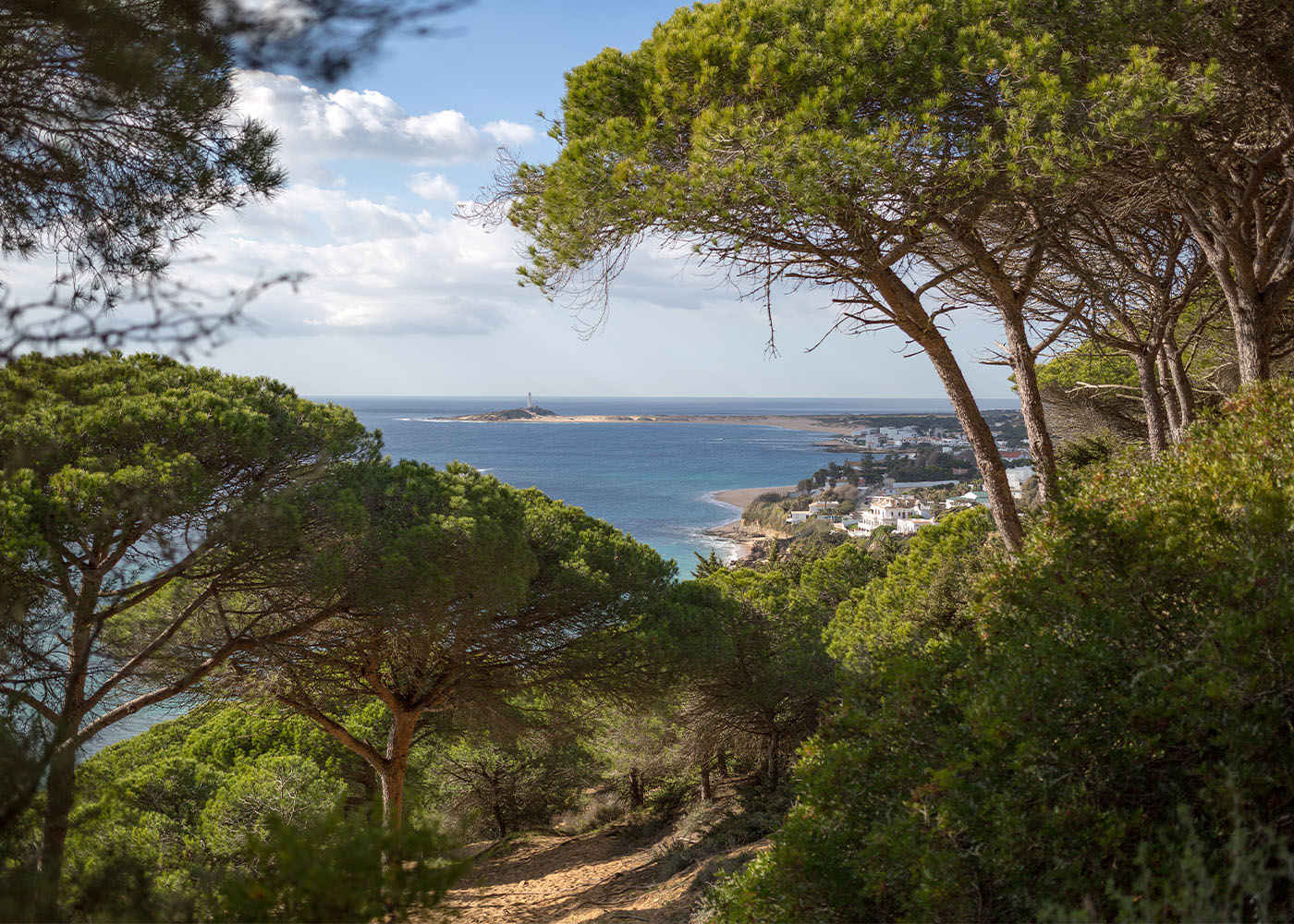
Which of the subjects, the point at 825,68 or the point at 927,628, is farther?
the point at 927,628

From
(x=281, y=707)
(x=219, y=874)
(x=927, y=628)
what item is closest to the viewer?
(x=219, y=874)

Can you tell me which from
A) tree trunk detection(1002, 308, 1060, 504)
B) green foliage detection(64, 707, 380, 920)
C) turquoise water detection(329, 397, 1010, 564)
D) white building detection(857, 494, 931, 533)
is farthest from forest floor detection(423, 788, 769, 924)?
white building detection(857, 494, 931, 533)

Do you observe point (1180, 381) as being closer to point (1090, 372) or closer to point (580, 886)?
point (1090, 372)

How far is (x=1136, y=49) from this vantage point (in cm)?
550

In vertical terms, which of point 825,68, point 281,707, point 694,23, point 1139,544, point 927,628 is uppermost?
point 694,23

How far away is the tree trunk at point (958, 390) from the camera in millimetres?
6430

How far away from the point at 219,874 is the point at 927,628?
750 centimetres

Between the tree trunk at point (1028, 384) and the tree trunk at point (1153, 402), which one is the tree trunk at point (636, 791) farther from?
the tree trunk at point (1028, 384)

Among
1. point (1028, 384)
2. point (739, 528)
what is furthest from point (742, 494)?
point (1028, 384)

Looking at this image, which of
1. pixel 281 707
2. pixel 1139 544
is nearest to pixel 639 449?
pixel 281 707

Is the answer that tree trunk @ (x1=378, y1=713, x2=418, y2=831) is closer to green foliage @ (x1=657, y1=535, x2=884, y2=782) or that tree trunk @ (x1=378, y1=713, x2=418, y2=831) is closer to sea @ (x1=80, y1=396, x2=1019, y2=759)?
green foliage @ (x1=657, y1=535, x2=884, y2=782)

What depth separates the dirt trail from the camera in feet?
24.7

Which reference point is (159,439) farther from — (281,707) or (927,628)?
(927,628)

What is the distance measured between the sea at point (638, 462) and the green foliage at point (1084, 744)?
1830 centimetres
